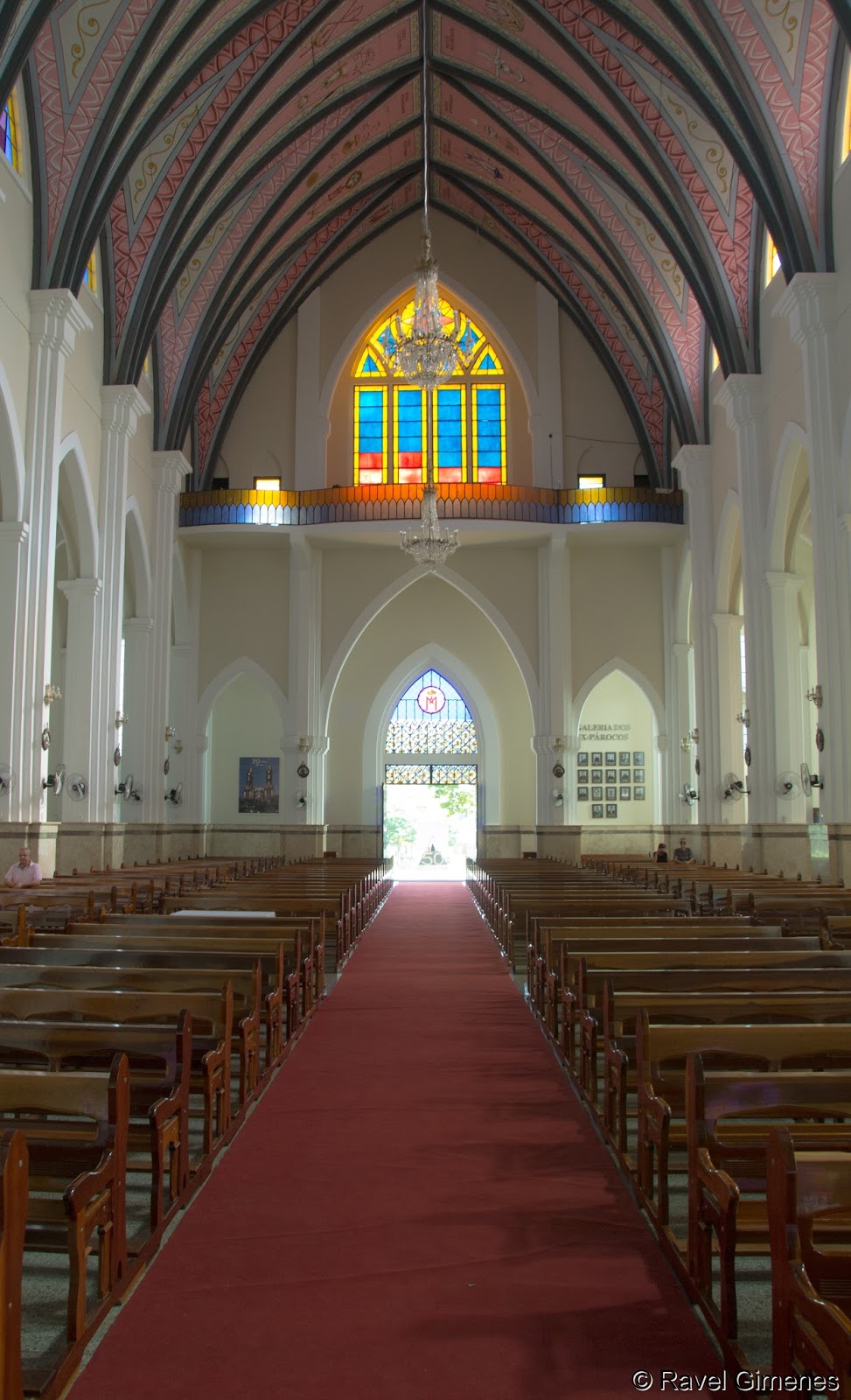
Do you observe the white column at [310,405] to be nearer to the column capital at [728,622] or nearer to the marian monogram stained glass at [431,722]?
the marian monogram stained glass at [431,722]

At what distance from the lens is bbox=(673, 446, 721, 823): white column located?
21984mm

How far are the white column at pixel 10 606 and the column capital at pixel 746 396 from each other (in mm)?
11425

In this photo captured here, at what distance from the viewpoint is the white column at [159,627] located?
22438 mm

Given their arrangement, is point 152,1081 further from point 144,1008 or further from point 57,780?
point 57,780

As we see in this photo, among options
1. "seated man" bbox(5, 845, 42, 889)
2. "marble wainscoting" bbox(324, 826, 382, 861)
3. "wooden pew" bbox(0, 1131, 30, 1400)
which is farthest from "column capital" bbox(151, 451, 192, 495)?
"wooden pew" bbox(0, 1131, 30, 1400)

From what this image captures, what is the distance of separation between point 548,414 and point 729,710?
9112 millimetres

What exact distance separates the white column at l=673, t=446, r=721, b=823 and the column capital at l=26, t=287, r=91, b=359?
476 inches

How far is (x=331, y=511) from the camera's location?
25.5 metres

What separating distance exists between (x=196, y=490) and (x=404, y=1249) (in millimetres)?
24111

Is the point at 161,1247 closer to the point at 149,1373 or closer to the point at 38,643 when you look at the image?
the point at 149,1373

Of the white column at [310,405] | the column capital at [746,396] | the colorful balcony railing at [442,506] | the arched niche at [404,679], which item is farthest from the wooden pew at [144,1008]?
the arched niche at [404,679]

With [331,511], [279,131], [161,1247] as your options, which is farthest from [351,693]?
[161,1247]

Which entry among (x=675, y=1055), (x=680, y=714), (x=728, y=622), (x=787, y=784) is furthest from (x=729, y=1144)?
(x=680, y=714)

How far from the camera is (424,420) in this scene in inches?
1088
